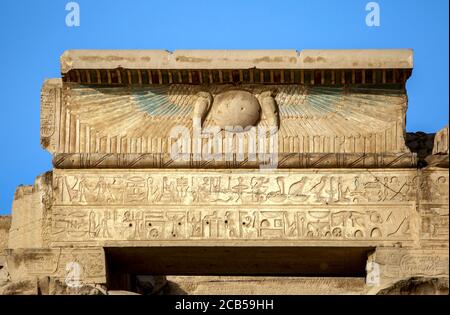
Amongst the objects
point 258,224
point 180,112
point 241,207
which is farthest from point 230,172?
point 180,112

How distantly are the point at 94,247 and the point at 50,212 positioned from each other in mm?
672

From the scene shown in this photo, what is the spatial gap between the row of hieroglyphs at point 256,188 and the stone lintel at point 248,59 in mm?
1219

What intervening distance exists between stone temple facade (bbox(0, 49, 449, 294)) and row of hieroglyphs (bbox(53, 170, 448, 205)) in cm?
2

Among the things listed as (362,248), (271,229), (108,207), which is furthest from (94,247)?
(362,248)

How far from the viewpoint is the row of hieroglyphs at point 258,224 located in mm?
16438

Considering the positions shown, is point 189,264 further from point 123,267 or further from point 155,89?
point 155,89

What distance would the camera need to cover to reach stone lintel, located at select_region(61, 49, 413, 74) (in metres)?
16.8

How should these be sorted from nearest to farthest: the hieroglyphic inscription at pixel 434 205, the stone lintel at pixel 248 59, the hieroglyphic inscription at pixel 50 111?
the hieroglyphic inscription at pixel 434 205 → the stone lintel at pixel 248 59 → the hieroglyphic inscription at pixel 50 111

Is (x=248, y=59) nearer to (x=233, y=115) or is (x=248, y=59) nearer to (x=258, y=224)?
(x=233, y=115)

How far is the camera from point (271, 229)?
16422 millimetres

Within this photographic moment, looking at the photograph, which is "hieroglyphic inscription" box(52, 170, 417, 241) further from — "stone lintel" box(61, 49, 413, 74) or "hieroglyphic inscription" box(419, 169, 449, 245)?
"stone lintel" box(61, 49, 413, 74)

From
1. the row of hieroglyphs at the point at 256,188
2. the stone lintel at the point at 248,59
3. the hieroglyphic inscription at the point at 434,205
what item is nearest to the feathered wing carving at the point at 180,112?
the stone lintel at the point at 248,59

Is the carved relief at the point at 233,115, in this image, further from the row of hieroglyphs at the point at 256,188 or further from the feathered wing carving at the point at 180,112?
the row of hieroglyphs at the point at 256,188

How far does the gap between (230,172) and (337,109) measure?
145 cm
